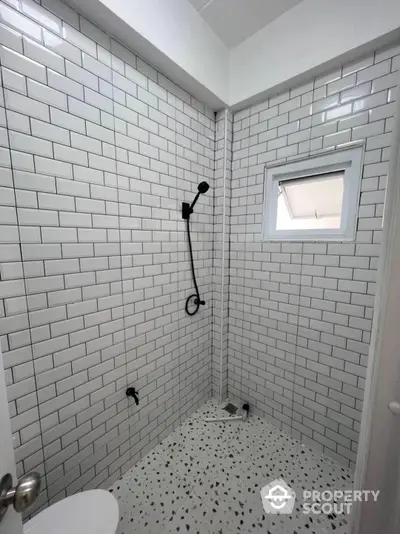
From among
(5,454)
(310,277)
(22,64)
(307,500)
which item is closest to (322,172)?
(310,277)

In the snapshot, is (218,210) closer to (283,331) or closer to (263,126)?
(263,126)

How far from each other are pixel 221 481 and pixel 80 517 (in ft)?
2.59

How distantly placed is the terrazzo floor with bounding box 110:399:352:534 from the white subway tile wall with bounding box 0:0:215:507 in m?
0.15

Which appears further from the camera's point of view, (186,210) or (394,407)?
(186,210)

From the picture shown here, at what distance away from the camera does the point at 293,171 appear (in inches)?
58.7

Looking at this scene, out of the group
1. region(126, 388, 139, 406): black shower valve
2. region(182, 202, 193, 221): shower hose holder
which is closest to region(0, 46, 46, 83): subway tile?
region(182, 202, 193, 221): shower hose holder

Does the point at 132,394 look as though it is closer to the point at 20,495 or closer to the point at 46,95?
the point at 20,495

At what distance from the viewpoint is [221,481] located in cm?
131

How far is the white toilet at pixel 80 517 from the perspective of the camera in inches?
33.9

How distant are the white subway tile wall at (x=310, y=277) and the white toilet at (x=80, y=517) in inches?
48.6

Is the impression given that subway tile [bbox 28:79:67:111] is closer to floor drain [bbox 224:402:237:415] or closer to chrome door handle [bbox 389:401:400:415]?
chrome door handle [bbox 389:401:400:415]

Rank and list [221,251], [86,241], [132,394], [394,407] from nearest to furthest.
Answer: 1. [394,407]
2. [86,241]
3. [132,394]
4. [221,251]

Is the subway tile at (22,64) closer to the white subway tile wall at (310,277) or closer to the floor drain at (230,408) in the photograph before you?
the white subway tile wall at (310,277)

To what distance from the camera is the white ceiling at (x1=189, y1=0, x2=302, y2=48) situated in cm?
130
